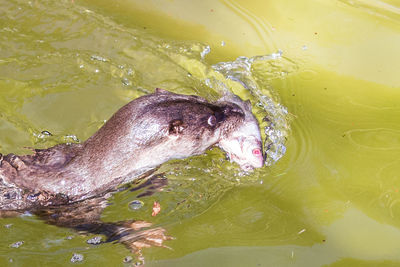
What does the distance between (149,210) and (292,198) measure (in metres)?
0.96

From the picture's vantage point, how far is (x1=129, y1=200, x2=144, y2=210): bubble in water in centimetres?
330

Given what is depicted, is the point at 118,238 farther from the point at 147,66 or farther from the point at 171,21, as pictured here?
the point at 171,21

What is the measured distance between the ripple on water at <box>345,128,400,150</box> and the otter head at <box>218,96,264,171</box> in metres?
0.80

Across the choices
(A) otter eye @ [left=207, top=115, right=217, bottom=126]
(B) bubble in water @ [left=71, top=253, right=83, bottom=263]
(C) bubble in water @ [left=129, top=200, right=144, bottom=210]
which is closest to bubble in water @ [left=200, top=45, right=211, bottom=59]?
(A) otter eye @ [left=207, top=115, right=217, bottom=126]

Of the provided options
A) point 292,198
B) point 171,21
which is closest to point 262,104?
point 292,198

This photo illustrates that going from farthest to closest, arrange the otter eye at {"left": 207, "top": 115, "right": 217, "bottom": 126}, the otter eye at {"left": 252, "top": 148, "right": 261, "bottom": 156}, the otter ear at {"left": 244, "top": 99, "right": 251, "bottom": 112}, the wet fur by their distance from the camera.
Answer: the otter ear at {"left": 244, "top": 99, "right": 251, "bottom": 112} → the otter eye at {"left": 252, "top": 148, "right": 261, "bottom": 156} → the otter eye at {"left": 207, "top": 115, "right": 217, "bottom": 126} → the wet fur

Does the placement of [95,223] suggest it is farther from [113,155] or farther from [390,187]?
[390,187]

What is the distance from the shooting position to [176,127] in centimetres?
294

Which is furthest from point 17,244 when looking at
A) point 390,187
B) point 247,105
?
point 390,187

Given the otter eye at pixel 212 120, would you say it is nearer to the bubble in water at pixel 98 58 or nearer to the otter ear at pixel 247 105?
the otter ear at pixel 247 105

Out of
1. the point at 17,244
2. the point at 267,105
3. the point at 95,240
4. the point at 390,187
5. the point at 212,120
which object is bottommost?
the point at 17,244

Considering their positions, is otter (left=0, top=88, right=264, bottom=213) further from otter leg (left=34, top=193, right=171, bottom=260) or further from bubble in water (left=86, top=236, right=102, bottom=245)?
bubble in water (left=86, top=236, right=102, bottom=245)


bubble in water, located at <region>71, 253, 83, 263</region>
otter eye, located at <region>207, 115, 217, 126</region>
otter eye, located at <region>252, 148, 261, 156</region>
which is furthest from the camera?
otter eye, located at <region>252, 148, 261, 156</region>

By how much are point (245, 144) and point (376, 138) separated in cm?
107
